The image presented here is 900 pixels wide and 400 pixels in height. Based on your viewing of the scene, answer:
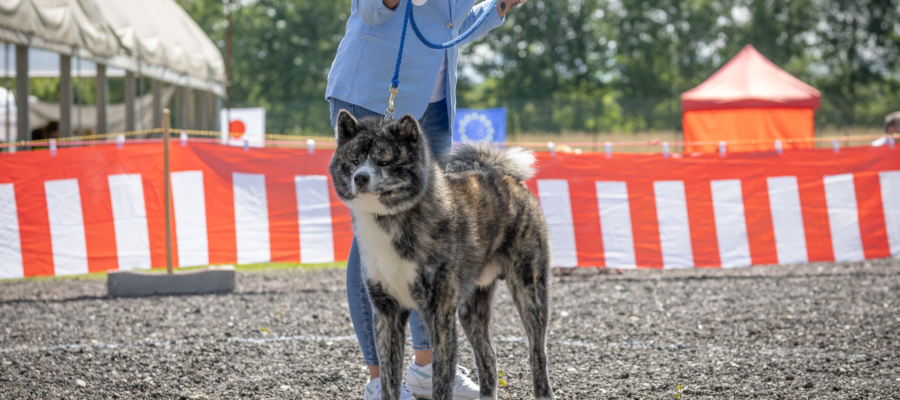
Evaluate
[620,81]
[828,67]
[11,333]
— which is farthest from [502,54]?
[11,333]

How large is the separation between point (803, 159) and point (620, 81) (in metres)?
37.4

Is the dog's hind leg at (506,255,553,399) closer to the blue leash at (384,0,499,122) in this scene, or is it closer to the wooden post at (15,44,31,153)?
Result: the blue leash at (384,0,499,122)

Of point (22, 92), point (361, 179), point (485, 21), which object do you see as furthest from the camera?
point (22, 92)

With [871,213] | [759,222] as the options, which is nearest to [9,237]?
[759,222]

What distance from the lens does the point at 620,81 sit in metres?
44.1

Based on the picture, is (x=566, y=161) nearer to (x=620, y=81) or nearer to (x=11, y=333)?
(x=11, y=333)

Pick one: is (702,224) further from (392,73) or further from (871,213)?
(392,73)

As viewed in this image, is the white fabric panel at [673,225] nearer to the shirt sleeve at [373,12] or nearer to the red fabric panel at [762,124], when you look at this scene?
the shirt sleeve at [373,12]

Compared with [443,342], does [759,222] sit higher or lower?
higher

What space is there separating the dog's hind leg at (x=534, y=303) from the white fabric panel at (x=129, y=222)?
5575mm

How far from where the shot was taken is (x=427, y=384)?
3.46 m

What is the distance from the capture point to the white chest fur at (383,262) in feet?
9.07

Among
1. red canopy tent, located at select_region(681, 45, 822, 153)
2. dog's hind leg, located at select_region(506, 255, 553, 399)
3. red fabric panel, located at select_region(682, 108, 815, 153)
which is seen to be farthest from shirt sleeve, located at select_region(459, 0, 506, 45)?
red fabric panel, located at select_region(682, 108, 815, 153)

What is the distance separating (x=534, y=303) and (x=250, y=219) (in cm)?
526
